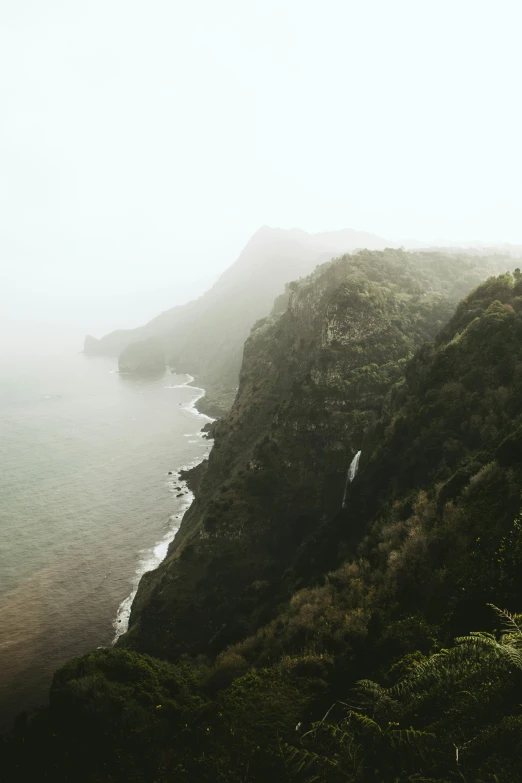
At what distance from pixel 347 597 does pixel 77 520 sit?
5933cm

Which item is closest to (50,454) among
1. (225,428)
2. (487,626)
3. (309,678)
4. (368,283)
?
(225,428)

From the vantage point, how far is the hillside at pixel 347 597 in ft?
37.7

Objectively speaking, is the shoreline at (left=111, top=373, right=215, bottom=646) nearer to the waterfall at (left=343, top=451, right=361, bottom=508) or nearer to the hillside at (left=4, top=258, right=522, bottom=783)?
the hillside at (left=4, top=258, right=522, bottom=783)

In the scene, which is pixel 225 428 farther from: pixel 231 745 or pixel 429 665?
pixel 429 665

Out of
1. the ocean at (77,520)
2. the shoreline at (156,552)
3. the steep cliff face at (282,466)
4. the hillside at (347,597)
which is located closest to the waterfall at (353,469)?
the hillside at (347,597)

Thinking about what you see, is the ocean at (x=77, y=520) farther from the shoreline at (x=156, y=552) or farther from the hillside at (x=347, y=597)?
the hillside at (x=347, y=597)

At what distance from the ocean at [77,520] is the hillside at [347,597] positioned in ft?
32.0

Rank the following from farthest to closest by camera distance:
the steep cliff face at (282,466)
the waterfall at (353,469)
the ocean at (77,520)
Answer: the ocean at (77,520) → the waterfall at (353,469) → the steep cliff face at (282,466)

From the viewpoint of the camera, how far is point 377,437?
44.1 metres

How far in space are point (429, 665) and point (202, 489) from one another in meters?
57.4

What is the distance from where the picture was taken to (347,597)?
2748cm

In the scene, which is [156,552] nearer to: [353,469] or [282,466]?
[282,466]

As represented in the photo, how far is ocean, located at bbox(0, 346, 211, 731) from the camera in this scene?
47906mm

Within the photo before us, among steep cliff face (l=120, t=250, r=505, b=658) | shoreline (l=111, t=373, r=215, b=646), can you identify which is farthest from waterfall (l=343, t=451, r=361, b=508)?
shoreline (l=111, t=373, r=215, b=646)
